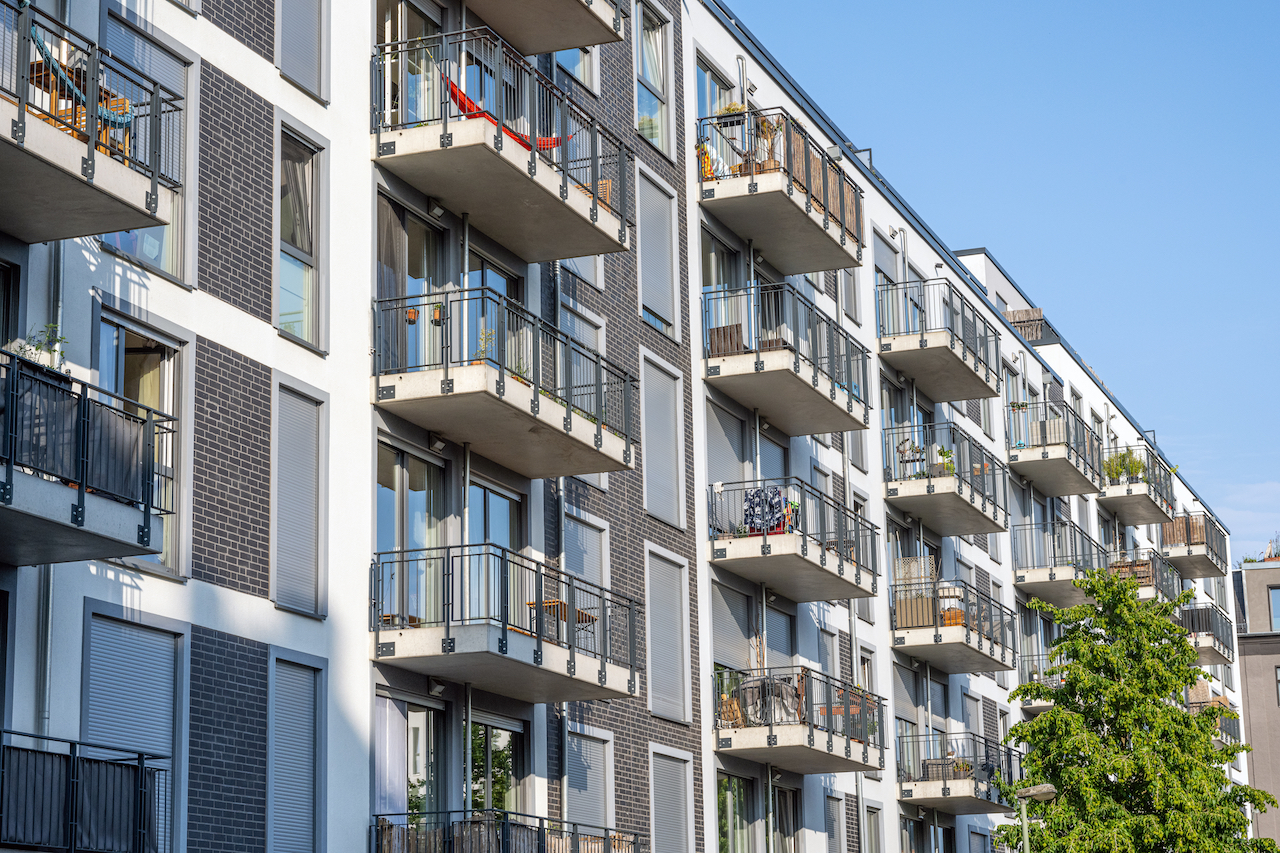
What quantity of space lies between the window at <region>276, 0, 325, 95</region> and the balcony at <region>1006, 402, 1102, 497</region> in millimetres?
28271

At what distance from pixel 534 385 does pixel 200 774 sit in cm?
654

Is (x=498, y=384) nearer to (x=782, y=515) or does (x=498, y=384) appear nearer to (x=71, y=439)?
(x=71, y=439)

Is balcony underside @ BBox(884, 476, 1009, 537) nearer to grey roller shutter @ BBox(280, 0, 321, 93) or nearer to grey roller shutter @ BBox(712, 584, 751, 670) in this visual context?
grey roller shutter @ BBox(712, 584, 751, 670)

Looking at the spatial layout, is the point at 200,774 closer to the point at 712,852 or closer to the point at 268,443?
the point at 268,443

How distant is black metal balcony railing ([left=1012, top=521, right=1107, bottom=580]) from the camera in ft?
151

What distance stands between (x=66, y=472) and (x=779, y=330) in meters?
19.5

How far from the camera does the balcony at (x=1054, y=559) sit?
148 ft

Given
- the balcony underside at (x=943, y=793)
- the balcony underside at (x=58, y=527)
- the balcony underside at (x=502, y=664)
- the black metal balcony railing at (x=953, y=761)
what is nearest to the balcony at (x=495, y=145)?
the balcony underside at (x=502, y=664)

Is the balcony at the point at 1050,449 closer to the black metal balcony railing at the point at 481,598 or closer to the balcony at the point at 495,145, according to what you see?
the balcony at the point at 495,145

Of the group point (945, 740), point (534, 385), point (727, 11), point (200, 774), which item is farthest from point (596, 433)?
point (945, 740)

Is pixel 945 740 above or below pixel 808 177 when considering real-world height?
below

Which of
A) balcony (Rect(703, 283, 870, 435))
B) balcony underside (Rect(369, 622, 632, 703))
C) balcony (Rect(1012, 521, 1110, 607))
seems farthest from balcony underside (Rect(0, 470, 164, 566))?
balcony (Rect(1012, 521, 1110, 607))

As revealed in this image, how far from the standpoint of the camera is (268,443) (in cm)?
1897

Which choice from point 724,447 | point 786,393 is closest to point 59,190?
point 724,447
